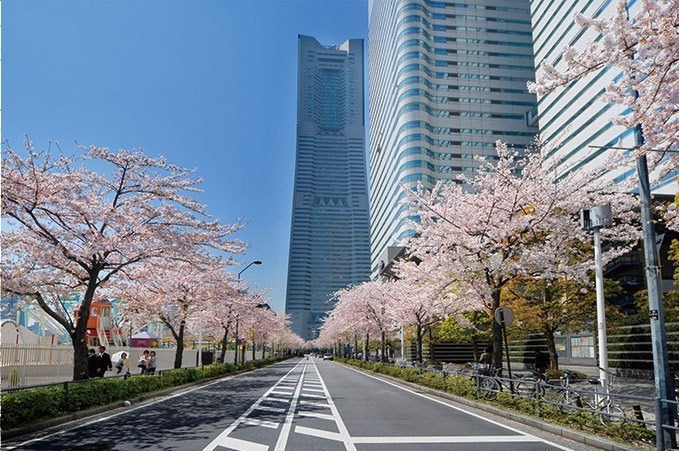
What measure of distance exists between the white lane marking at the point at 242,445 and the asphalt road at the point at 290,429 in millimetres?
17

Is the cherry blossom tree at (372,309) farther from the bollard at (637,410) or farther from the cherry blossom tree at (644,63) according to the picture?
the cherry blossom tree at (644,63)

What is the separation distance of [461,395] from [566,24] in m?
67.6

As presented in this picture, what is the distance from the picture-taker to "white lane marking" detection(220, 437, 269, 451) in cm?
886

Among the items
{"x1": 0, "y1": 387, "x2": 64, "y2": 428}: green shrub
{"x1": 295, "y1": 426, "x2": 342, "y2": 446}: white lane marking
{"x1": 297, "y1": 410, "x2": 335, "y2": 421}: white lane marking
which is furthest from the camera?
{"x1": 297, "y1": 410, "x2": 335, "y2": 421}: white lane marking

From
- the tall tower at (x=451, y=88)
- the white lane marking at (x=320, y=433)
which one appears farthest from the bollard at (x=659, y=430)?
the tall tower at (x=451, y=88)

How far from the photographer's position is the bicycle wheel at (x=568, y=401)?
11.2 metres

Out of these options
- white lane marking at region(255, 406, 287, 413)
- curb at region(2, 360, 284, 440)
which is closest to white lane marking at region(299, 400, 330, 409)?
white lane marking at region(255, 406, 287, 413)

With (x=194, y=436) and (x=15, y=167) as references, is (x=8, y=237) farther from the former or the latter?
(x=194, y=436)

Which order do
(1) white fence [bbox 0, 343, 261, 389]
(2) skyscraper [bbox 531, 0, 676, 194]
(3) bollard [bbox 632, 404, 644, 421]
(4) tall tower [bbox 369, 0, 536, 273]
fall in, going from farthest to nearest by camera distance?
(4) tall tower [bbox 369, 0, 536, 273]
(2) skyscraper [bbox 531, 0, 676, 194]
(1) white fence [bbox 0, 343, 261, 389]
(3) bollard [bbox 632, 404, 644, 421]

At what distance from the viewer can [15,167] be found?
1381 centimetres

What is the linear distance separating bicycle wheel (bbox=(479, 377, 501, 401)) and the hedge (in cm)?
1141

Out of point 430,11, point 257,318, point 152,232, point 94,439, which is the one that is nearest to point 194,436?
point 94,439

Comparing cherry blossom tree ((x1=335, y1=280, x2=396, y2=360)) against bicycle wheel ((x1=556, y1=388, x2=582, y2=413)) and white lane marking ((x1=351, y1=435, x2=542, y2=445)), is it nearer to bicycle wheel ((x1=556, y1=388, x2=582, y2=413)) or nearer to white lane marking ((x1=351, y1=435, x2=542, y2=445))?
bicycle wheel ((x1=556, y1=388, x2=582, y2=413))

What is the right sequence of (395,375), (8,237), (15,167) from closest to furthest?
(15,167)
(8,237)
(395,375)
